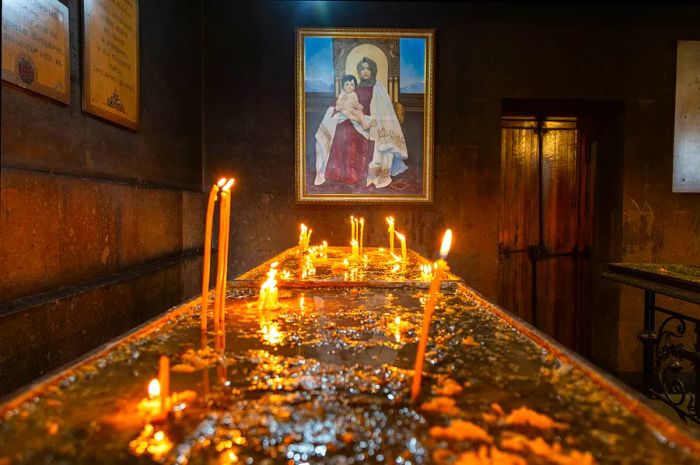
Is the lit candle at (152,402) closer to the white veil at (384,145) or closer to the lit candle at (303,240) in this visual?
the lit candle at (303,240)

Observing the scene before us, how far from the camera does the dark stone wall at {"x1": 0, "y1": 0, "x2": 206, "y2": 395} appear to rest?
223 cm

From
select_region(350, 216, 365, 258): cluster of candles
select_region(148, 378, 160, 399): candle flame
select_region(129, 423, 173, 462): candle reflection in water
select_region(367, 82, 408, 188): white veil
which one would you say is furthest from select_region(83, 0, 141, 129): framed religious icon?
select_region(129, 423, 173, 462): candle reflection in water

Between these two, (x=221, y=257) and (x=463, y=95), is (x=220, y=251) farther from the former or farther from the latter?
(x=463, y=95)

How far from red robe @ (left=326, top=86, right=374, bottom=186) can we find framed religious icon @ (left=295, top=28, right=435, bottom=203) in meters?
0.01

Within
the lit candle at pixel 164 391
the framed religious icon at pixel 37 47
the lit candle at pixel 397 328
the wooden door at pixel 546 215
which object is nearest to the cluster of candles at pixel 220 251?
the lit candle at pixel 164 391

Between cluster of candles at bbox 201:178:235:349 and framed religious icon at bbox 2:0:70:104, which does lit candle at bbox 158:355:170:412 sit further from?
framed religious icon at bbox 2:0:70:104

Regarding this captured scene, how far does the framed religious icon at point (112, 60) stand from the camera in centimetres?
292

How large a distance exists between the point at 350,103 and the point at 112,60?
249 centimetres

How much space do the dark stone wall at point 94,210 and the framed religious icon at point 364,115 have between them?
3.93 feet

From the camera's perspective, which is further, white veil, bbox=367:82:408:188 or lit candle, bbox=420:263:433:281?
white veil, bbox=367:82:408:188

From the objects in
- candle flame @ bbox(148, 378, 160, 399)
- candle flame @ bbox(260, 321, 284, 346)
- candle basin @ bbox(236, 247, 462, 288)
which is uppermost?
candle basin @ bbox(236, 247, 462, 288)

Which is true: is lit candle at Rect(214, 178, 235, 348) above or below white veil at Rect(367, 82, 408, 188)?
below

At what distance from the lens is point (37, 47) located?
240 centimetres

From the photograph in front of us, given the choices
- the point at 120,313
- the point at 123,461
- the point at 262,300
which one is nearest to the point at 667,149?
the point at 262,300
